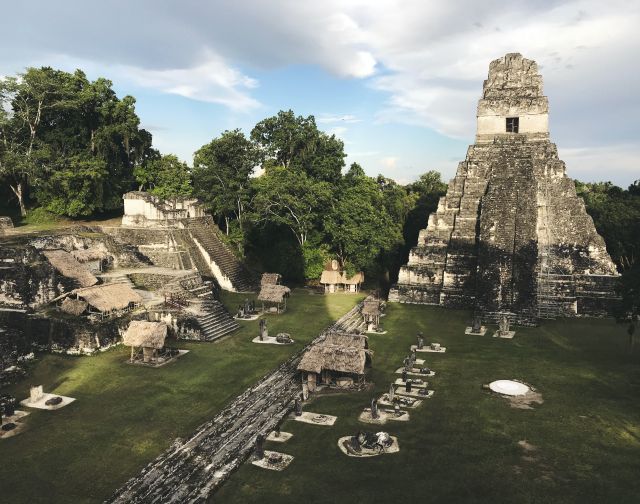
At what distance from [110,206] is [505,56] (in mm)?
32654

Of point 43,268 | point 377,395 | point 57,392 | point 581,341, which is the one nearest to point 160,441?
point 57,392

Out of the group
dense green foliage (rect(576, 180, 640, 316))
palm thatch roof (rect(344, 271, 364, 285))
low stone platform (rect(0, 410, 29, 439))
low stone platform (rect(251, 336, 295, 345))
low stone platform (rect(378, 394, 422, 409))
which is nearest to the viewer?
low stone platform (rect(0, 410, 29, 439))

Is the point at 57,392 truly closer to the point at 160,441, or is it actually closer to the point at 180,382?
the point at 180,382

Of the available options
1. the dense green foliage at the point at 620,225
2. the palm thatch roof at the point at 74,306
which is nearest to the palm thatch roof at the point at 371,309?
the palm thatch roof at the point at 74,306

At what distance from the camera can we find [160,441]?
14.2 meters

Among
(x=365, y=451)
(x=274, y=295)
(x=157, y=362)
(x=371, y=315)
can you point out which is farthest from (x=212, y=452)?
(x=274, y=295)

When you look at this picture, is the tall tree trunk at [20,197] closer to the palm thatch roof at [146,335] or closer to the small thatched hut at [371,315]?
the palm thatch roof at [146,335]

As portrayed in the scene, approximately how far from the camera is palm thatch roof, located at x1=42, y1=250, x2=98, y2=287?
2534 cm

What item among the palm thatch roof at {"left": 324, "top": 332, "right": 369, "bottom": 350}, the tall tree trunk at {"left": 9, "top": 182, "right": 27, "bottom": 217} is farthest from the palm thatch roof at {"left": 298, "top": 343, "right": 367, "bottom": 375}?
the tall tree trunk at {"left": 9, "top": 182, "right": 27, "bottom": 217}

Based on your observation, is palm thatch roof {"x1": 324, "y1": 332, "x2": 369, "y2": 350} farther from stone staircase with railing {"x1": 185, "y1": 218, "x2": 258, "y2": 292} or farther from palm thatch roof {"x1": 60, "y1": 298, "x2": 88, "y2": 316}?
stone staircase with railing {"x1": 185, "y1": 218, "x2": 258, "y2": 292}

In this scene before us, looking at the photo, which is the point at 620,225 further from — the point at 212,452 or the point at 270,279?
the point at 212,452

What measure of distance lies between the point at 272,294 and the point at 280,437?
1510 cm

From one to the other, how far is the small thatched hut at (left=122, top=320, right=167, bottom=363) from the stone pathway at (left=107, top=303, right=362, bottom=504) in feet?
15.9

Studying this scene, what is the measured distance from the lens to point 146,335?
20281mm
